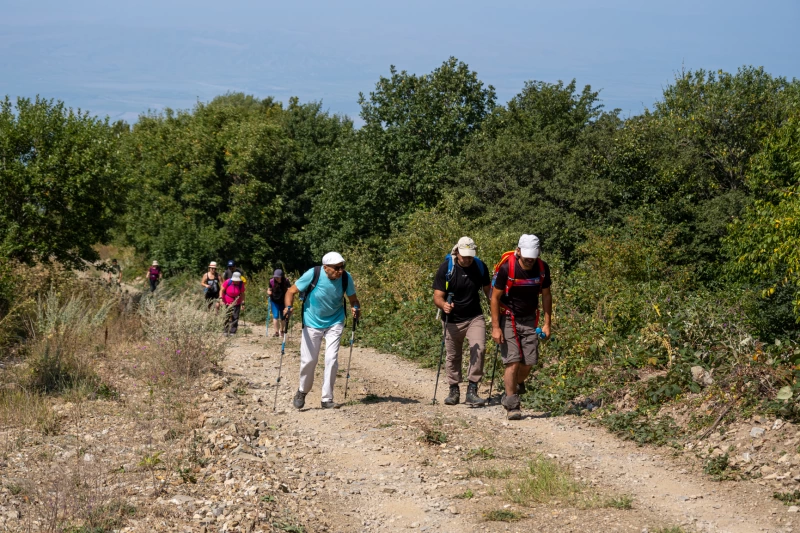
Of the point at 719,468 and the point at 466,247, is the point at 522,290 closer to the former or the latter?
the point at 466,247

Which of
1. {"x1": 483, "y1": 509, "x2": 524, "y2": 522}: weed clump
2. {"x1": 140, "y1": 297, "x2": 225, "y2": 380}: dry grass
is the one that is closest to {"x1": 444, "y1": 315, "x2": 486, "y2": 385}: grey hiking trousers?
{"x1": 483, "y1": 509, "x2": 524, "y2": 522}: weed clump

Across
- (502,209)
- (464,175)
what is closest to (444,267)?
(502,209)

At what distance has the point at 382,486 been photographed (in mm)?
6973

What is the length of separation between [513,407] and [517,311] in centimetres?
110

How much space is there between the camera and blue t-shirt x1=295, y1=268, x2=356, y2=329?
942 centimetres

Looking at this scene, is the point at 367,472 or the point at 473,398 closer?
the point at 367,472

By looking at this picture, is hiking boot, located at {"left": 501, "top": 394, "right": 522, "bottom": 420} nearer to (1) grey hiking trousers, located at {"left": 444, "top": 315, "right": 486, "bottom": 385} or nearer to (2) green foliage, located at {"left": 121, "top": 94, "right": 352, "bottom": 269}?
(1) grey hiking trousers, located at {"left": 444, "top": 315, "right": 486, "bottom": 385}

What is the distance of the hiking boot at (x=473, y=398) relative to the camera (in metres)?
9.53

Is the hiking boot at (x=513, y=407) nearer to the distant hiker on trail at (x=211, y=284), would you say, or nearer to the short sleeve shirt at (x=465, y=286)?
the short sleeve shirt at (x=465, y=286)

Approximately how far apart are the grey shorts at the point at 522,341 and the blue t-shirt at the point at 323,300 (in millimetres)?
1952

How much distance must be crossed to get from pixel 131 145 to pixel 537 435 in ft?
118

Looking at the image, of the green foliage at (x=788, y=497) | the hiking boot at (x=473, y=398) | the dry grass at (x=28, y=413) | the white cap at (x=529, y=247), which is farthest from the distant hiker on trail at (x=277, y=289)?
the green foliage at (x=788, y=497)

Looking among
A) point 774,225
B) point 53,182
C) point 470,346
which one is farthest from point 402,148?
point 470,346

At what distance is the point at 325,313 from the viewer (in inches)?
378
